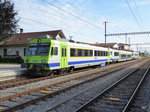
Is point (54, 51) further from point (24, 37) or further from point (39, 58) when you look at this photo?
point (24, 37)

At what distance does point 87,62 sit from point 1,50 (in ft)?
84.6

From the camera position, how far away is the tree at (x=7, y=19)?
66.3 ft

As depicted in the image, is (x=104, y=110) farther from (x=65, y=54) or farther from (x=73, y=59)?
(x=73, y=59)

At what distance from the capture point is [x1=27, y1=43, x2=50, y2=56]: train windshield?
42.5ft

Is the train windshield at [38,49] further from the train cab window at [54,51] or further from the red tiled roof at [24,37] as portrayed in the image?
the red tiled roof at [24,37]

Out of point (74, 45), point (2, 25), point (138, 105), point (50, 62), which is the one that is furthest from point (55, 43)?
point (2, 25)

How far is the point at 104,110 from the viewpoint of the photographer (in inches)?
228

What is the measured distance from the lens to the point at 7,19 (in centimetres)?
2053

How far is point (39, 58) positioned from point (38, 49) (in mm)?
837

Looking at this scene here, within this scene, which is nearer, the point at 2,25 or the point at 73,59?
the point at 73,59

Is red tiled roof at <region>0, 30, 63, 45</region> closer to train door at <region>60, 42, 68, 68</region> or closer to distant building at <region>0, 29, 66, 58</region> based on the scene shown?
distant building at <region>0, 29, 66, 58</region>

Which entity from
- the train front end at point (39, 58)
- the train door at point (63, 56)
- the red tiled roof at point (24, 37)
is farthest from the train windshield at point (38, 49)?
the red tiled roof at point (24, 37)

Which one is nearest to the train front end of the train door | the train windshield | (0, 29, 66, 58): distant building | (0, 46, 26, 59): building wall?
the train windshield

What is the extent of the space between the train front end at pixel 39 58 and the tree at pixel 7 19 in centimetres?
863
